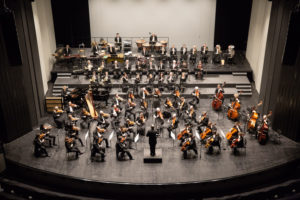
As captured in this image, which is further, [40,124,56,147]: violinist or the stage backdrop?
the stage backdrop

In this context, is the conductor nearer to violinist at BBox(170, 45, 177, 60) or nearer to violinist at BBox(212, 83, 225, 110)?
violinist at BBox(212, 83, 225, 110)

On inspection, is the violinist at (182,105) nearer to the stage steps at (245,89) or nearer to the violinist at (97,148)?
the violinist at (97,148)

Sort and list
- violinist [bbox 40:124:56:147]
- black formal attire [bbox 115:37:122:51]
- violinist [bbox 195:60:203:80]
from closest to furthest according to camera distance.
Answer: violinist [bbox 40:124:56:147], violinist [bbox 195:60:203:80], black formal attire [bbox 115:37:122:51]

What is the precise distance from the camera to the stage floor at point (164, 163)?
10672mm

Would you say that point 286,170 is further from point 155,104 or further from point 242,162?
point 155,104

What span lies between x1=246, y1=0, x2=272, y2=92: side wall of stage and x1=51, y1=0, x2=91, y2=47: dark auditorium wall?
8282mm

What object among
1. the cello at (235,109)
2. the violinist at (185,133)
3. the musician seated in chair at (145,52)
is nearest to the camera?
the violinist at (185,133)

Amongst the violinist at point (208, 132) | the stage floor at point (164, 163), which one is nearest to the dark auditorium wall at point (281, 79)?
the stage floor at point (164, 163)

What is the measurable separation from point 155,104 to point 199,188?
5.13 meters

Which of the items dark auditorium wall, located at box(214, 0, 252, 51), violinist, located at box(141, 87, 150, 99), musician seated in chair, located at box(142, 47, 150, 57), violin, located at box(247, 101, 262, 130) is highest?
dark auditorium wall, located at box(214, 0, 252, 51)

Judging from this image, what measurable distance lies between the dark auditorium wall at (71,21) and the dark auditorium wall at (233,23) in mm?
6833

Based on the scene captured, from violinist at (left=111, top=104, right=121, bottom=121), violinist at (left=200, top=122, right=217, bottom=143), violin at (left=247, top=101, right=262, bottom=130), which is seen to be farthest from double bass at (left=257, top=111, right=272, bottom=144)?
violinist at (left=111, top=104, right=121, bottom=121)

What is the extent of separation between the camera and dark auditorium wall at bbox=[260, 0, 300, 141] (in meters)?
11.9

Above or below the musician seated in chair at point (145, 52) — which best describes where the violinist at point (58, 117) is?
below
